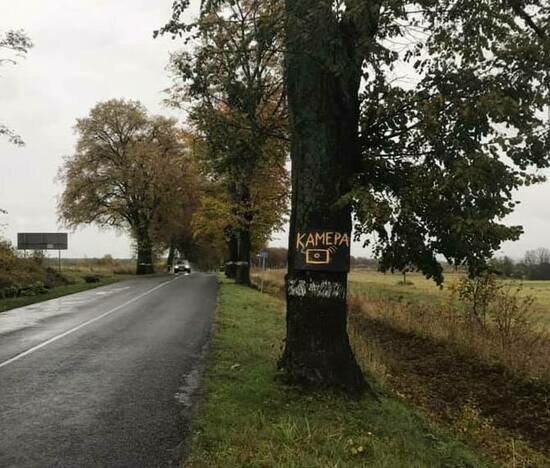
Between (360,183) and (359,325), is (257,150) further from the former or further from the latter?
(359,325)

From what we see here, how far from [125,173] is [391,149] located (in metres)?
41.8

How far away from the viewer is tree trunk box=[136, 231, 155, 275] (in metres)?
50.0

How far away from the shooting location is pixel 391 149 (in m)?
8.00

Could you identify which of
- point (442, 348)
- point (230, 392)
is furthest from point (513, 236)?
point (442, 348)

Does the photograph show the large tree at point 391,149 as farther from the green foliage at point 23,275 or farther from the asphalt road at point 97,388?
the green foliage at point 23,275

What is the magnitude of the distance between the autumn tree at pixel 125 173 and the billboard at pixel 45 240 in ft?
13.2

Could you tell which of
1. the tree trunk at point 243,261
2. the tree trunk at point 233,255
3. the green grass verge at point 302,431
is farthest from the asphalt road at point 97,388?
the tree trunk at point 233,255

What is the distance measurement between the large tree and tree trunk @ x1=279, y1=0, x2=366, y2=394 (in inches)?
0.5

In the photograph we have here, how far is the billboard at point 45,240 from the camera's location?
4162 cm

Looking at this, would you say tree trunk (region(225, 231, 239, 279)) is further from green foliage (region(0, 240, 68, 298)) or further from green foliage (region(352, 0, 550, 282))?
green foliage (region(352, 0, 550, 282))

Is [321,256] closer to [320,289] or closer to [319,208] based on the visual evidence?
[320,289]

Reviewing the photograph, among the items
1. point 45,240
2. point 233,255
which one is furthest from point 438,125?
point 45,240

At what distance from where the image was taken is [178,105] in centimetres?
3206

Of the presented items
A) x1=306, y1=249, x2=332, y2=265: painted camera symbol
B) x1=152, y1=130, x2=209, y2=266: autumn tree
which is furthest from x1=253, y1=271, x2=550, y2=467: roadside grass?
x1=152, y1=130, x2=209, y2=266: autumn tree
